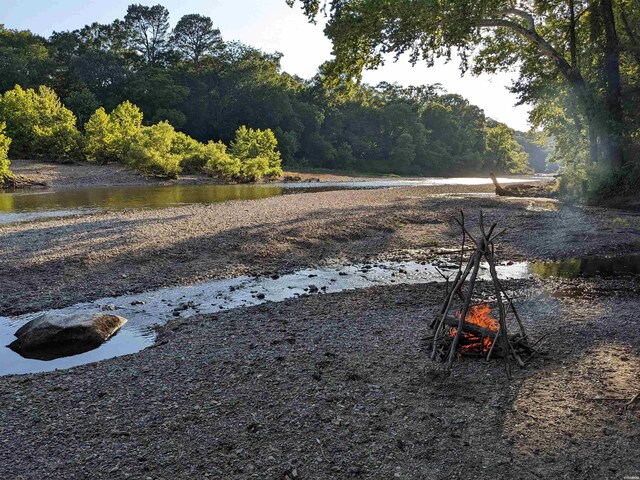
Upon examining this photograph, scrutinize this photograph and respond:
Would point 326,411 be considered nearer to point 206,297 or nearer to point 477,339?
point 477,339

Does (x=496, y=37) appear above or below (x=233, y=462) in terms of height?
above

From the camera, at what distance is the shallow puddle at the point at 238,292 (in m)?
8.84

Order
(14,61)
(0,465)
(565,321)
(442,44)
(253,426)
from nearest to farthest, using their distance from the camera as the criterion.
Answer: (0,465)
(253,426)
(565,321)
(442,44)
(14,61)

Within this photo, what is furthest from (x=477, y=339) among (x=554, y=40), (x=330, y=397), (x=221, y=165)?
(x=221, y=165)

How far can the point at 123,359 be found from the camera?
26.8 feet

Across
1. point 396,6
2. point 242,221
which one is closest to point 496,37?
point 396,6

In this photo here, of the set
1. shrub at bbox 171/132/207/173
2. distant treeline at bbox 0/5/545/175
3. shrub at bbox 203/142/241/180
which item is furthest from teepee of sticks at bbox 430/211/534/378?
distant treeline at bbox 0/5/545/175

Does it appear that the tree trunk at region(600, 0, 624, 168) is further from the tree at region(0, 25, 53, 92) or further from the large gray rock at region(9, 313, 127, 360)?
the tree at region(0, 25, 53, 92)

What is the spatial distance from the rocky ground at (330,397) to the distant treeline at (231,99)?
230ft

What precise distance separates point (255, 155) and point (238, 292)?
53.3m

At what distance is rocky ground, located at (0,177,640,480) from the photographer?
526cm

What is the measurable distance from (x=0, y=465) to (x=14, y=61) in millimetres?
93008

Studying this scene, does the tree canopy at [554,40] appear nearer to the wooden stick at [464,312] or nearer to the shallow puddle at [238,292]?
the shallow puddle at [238,292]

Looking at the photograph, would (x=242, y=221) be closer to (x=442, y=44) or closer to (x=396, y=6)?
(x=396, y=6)
